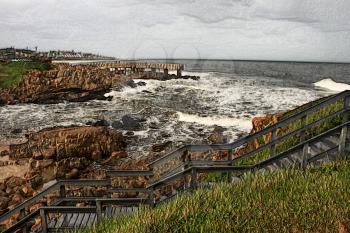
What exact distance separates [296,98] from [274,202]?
4444 centimetres

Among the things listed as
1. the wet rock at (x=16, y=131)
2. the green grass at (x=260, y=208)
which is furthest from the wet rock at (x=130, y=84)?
the green grass at (x=260, y=208)

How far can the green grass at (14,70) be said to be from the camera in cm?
4707

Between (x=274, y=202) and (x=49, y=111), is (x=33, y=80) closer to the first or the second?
(x=49, y=111)

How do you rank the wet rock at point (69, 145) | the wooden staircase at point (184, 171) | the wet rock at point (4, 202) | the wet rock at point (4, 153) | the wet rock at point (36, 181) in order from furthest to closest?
the wet rock at point (4, 153)
the wet rock at point (69, 145)
the wet rock at point (36, 181)
the wet rock at point (4, 202)
the wooden staircase at point (184, 171)

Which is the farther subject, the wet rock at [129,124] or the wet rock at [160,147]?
the wet rock at [129,124]

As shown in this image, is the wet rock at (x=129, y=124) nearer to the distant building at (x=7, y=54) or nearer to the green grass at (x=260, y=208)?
the green grass at (x=260, y=208)

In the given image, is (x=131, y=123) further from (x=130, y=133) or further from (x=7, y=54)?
(x=7, y=54)

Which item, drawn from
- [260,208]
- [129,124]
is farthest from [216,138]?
[260,208]

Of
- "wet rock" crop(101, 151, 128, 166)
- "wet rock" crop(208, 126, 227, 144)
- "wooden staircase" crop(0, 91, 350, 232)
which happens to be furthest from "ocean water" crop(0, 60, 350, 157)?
"wooden staircase" crop(0, 91, 350, 232)

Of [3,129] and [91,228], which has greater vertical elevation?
[91,228]

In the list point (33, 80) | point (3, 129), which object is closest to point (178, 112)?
point (3, 129)

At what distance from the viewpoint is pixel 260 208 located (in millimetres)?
6039

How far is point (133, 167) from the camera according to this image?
1648 cm

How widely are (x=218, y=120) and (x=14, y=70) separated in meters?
37.9
